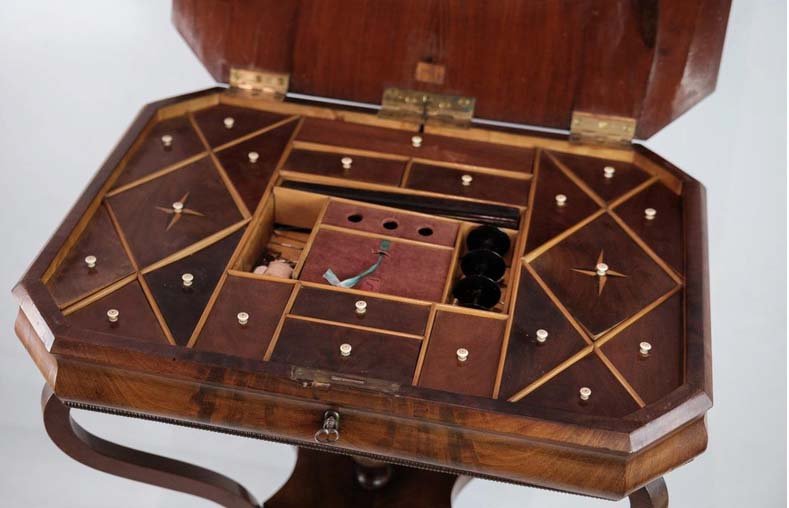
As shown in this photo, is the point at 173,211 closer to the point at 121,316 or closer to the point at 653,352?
the point at 121,316

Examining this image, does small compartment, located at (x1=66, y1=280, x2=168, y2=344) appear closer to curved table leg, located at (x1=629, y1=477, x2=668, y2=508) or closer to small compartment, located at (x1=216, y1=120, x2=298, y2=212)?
small compartment, located at (x1=216, y1=120, x2=298, y2=212)

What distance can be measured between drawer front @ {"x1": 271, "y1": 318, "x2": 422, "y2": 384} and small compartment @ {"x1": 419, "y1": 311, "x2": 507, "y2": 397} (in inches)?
1.6

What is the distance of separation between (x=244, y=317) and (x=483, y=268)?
22.1 inches

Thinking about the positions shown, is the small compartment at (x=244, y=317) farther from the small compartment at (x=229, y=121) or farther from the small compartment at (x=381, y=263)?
the small compartment at (x=229, y=121)

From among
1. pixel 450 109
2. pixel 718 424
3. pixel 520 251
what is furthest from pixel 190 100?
pixel 718 424

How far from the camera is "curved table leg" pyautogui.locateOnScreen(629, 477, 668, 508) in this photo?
2.76m

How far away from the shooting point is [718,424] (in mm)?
4215

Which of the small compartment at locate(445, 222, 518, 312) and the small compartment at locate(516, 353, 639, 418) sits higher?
the small compartment at locate(445, 222, 518, 312)

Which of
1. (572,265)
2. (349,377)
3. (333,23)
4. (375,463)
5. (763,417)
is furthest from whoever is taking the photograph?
(763,417)

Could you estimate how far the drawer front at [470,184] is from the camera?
3.22 m

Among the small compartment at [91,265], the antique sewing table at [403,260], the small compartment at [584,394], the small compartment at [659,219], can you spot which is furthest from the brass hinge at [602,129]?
the small compartment at [91,265]

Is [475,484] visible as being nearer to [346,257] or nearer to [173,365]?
[346,257]

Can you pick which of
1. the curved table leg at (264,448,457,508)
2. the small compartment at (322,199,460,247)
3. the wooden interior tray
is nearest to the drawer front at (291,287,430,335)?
the wooden interior tray

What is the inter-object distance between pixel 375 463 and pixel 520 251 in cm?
90
